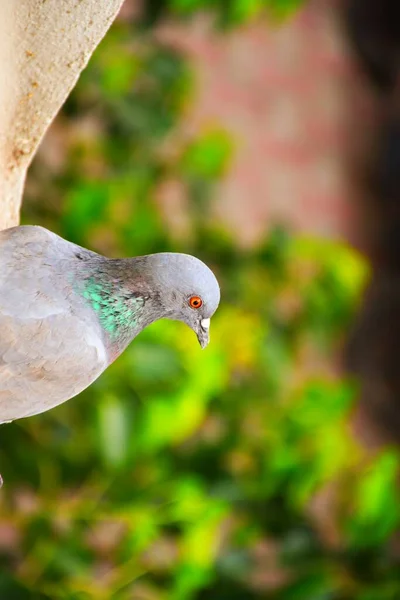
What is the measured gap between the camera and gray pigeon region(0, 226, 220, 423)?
0.49 meters

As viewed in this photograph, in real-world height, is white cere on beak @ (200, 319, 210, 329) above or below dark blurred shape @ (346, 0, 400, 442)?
below

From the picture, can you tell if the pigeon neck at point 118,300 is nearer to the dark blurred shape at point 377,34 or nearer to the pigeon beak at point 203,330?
the pigeon beak at point 203,330

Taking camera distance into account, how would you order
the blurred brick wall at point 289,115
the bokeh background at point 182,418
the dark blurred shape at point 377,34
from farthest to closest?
the dark blurred shape at point 377,34, the blurred brick wall at point 289,115, the bokeh background at point 182,418

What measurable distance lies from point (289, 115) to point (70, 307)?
161cm

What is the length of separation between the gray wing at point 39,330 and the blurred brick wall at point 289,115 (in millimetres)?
1377

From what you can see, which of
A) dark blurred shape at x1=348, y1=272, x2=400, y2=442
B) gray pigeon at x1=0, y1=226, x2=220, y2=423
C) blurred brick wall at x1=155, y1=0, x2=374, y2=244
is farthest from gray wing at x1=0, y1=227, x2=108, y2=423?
dark blurred shape at x1=348, y1=272, x2=400, y2=442

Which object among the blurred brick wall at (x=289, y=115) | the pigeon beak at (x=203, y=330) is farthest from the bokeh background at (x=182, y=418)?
the pigeon beak at (x=203, y=330)

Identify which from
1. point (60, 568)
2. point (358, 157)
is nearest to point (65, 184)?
point (60, 568)

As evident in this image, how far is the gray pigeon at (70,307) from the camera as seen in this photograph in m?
0.49

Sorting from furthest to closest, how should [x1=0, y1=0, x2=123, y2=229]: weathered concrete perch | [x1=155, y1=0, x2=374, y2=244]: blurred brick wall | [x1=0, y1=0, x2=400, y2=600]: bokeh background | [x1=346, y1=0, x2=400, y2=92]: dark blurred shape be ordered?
[x1=346, y1=0, x2=400, y2=92]: dark blurred shape
[x1=155, y1=0, x2=374, y2=244]: blurred brick wall
[x1=0, y1=0, x2=400, y2=600]: bokeh background
[x1=0, y1=0, x2=123, y2=229]: weathered concrete perch

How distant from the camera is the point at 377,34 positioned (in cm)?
207

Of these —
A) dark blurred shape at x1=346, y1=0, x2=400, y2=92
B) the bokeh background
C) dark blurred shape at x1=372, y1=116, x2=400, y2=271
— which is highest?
dark blurred shape at x1=346, y1=0, x2=400, y2=92

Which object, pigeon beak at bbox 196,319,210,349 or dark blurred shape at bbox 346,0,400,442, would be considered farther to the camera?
dark blurred shape at bbox 346,0,400,442

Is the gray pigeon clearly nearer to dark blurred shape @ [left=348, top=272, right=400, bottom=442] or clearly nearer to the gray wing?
the gray wing
